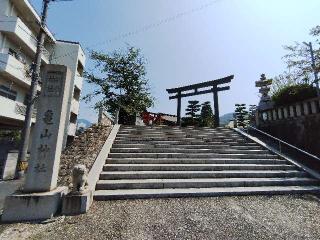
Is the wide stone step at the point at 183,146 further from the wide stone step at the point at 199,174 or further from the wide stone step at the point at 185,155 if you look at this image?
the wide stone step at the point at 199,174

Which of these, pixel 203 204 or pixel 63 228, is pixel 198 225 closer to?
pixel 203 204

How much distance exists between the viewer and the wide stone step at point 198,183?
7.45m

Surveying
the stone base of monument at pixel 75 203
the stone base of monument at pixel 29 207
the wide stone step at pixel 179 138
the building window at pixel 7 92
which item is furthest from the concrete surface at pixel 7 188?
the building window at pixel 7 92

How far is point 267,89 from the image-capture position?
24594mm

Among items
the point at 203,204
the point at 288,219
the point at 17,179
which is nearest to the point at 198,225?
the point at 203,204

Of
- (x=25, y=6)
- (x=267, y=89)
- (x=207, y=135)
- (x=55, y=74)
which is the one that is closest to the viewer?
(x=55, y=74)

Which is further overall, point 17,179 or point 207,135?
point 17,179

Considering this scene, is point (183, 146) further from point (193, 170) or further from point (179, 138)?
point (193, 170)

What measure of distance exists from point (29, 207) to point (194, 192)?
4.20m

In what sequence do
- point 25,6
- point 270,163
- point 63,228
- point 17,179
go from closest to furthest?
point 63,228, point 270,163, point 17,179, point 25,6

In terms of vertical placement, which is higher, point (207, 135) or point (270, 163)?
point (207, 135)

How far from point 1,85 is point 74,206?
1820 centimetres

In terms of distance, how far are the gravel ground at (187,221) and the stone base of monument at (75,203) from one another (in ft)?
0.76

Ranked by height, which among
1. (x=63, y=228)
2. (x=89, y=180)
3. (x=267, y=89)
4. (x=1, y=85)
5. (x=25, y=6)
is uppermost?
(x=25, y=6)
